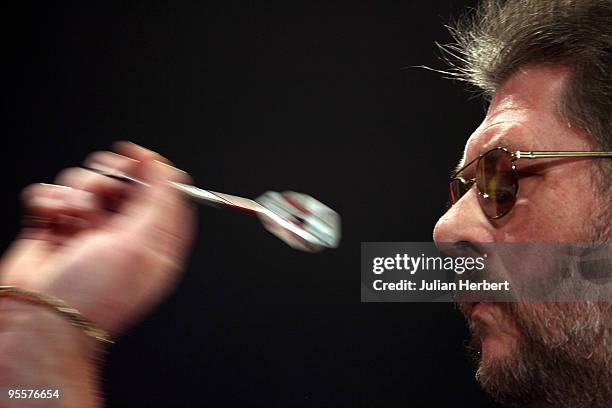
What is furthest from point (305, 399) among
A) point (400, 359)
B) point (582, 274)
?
point (582, 274)

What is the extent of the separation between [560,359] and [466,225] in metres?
0.13

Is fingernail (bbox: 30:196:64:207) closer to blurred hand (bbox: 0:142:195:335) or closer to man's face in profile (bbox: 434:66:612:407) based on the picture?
blurred hand (bbox: 0:142:195:335)

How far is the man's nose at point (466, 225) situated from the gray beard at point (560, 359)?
2.5 inches

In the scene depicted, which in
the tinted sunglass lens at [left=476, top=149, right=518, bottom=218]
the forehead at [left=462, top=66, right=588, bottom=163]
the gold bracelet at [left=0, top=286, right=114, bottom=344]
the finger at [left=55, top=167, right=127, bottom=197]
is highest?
the forehead at [left=462, top=66, right=588, bottom=163]

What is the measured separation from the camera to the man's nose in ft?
1.89

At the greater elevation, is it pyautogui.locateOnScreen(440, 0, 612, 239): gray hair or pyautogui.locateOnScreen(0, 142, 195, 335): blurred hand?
pyautogui.locateOnScreen(440, 0, 612, 239): gray hair

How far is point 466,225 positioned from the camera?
0.58 m

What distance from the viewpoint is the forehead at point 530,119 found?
0.57 meters

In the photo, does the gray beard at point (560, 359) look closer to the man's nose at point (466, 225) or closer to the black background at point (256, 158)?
the man's nose at point (466, 225)

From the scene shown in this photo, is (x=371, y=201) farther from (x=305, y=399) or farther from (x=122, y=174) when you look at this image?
(x=122, y=174)

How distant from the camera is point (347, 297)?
0.75 metres

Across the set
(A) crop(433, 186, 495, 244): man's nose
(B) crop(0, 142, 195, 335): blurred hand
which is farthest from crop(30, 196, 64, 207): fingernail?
(A) crop(433, 186, 495, 244): man's nose

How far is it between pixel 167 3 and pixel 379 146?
28 cm

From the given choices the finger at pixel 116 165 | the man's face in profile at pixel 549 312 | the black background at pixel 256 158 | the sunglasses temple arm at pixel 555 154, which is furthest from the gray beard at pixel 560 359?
the finger at pixel 116 165
